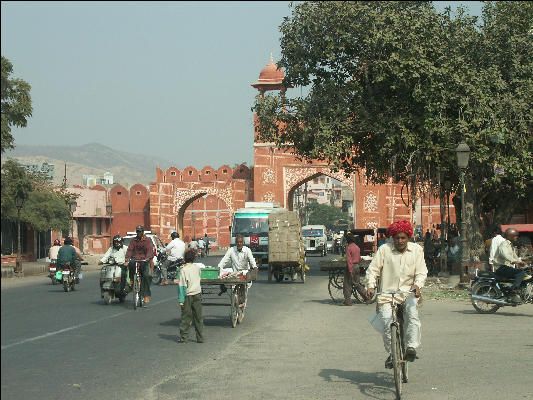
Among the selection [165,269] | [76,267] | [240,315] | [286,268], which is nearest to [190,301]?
[240,315]

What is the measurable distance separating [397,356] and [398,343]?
15 cm

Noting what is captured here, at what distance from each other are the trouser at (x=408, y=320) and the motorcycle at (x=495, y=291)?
23.3 feet

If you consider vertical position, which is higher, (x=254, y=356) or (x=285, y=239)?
(x=285, y=239)

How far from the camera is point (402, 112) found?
25.1 metres

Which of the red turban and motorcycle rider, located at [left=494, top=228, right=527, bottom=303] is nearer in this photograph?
the red turban

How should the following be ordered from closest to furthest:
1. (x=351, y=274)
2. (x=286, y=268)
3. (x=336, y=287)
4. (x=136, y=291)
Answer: (x=136, y=291)
(x=351, y=274)
(x=336, y=287)
(x=286, y=268)

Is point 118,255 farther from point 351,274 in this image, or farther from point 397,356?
point 397,356

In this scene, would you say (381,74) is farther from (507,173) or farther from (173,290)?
(173,290)

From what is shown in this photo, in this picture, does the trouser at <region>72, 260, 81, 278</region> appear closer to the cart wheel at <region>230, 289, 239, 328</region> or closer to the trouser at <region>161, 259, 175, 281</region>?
the trouser at <region>161, 259, 175, 281</region>

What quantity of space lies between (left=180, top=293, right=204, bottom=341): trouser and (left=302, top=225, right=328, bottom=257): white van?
36.4 metres

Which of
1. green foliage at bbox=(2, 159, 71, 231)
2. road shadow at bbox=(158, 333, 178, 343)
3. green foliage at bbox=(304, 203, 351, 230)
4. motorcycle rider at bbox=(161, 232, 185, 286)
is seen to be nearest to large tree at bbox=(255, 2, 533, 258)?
motorcycle rider at bbox=(161, 232, 185, 286)

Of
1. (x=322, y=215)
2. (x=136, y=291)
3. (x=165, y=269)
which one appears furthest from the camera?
(x=322, y=215)

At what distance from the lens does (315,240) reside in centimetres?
4784

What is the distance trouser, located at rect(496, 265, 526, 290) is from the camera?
13.5 m
